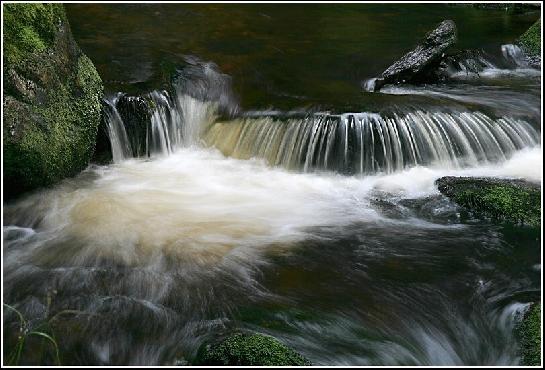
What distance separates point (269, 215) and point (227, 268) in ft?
4.11

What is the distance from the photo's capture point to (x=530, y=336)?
4.59 metres

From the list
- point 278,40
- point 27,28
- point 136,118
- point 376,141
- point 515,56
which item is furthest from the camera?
point 278,40

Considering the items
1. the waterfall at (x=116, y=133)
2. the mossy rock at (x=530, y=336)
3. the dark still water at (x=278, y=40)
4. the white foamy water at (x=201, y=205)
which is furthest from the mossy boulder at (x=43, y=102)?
the mossy rock at (x=530, y=336)

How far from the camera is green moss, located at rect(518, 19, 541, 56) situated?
1121 cm

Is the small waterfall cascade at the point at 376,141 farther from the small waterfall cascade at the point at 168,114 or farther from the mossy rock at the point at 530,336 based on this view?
the mossy rock at the point at 530,336

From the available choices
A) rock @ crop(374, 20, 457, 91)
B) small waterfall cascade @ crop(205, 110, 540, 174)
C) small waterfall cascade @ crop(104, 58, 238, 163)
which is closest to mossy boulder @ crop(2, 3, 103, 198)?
small waterfall cascade @ crop(104, 58, 238, 163)

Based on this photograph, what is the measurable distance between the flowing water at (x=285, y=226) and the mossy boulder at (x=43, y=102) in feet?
1.04

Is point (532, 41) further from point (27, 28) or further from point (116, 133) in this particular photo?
point (27, 28)

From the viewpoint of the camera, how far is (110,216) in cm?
643

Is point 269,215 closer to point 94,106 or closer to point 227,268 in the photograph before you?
point 227,268

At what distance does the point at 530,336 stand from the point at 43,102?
4988 millimetres

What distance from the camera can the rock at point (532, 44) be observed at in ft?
36.2

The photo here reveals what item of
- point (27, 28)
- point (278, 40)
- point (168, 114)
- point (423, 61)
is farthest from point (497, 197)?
point (278, 40)

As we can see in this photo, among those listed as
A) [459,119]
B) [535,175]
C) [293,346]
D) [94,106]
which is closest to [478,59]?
[459,119]
